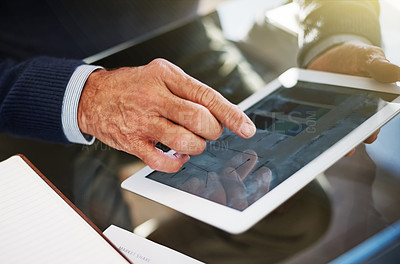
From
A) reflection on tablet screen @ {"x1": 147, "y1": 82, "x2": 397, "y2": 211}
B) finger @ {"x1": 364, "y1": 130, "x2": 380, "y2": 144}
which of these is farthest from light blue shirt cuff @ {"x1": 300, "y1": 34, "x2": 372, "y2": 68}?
finger @ {"x1": 364, "y1": 130, "x2": 380, "y2": 144}

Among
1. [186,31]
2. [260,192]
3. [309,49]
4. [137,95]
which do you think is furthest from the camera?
[186,31]

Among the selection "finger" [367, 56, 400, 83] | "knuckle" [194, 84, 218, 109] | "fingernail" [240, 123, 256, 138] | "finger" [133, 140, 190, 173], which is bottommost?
"finger" [133, 140, 190, 173]

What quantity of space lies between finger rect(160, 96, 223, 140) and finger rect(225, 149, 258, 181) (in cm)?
4

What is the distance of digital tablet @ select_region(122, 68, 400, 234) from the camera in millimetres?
415

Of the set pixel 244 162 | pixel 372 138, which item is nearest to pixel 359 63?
pixel 372 138

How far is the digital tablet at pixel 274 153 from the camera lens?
16.3 inches

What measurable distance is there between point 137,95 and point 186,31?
0.35m

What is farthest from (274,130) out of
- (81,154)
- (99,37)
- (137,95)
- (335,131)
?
(99,37)

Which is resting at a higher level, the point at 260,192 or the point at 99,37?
the point at 99,37

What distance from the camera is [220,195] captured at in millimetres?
430

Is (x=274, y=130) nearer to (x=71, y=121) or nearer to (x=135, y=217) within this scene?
(x=135, y=217)

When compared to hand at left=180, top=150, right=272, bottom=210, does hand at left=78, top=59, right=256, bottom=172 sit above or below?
above

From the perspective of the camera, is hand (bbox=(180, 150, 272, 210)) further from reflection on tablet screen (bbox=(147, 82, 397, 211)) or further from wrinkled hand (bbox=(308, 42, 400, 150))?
wrinkled hand (bbox=(308, 42, 400, 150))

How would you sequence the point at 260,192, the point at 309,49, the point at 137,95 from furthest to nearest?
the point at 309,49 < the point at 137,95 < the point at 260,192
